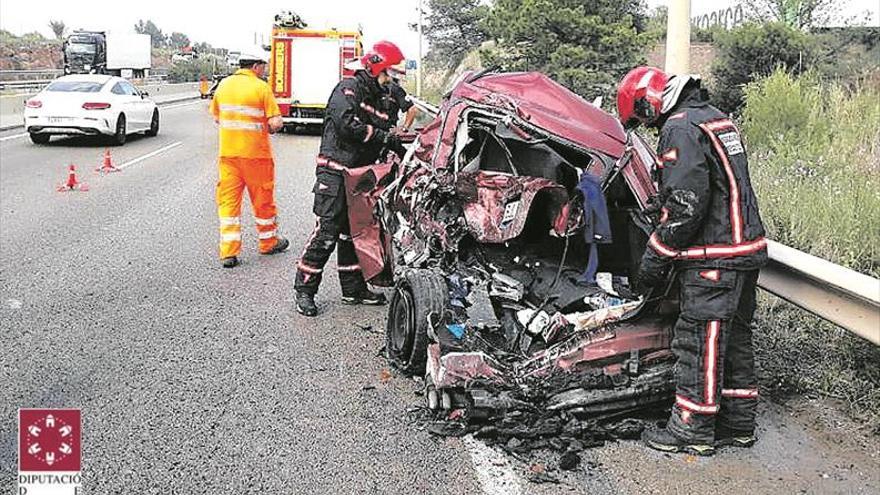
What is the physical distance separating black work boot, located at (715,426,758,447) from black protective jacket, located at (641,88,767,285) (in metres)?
0.81

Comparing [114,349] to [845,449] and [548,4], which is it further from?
[548,4]

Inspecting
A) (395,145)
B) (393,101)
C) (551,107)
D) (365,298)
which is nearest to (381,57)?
(393,101)

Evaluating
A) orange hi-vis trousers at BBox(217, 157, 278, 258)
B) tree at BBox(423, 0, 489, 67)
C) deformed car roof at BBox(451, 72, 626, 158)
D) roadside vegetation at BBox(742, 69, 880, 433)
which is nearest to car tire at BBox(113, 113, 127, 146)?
orange hi-vis trousers at BBox(217, 157, 278, 258)

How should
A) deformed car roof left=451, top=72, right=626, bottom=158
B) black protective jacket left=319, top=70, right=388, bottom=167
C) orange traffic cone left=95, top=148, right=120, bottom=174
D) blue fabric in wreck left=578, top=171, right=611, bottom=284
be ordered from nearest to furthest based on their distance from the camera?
blue fabric in wreck left=578, top=171, right=611, bottom=284 < deformed car roof left=451, top=72, right=626, bottom=158 < black protective jacket left=319, top=70, right=388, bottom=167 < orange traffic cone left=95, top=148, right=120, bottom=174

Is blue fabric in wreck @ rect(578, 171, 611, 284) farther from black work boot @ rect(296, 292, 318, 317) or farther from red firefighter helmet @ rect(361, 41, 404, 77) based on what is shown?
black work boot @ rect(296, 292, 318, 317)

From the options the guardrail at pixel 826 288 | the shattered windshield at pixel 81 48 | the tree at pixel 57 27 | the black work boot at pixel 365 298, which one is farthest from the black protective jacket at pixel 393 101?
the tree at pixel 57 27

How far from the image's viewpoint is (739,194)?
4246mm

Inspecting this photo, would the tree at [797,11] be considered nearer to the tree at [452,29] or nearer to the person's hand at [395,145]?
the tree at [452,29]

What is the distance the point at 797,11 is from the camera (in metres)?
30.8

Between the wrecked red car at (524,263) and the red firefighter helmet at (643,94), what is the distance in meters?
0.34

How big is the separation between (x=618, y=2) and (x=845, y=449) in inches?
812

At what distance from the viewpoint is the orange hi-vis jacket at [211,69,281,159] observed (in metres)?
8.13

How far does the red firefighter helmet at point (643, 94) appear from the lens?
441 cm

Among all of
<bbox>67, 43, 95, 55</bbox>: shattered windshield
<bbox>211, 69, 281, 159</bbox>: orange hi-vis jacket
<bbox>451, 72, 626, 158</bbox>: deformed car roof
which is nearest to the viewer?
<bbox>451, 72, 626, 158</bbox>: deformed car roof
